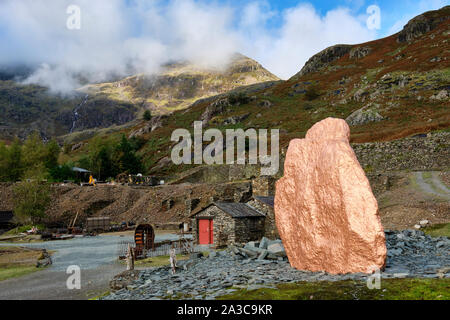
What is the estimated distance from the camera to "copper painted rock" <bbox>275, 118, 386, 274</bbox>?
12.0m

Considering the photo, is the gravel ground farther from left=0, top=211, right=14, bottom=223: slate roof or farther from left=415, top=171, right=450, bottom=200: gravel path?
left=0, top=211, right=14, bottom=223: slate roof

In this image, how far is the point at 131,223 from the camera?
53.5 metres

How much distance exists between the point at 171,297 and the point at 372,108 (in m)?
76.3

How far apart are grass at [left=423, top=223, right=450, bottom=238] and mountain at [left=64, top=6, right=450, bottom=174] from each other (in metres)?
31.7

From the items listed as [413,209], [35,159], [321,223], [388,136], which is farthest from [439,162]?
[35,159]

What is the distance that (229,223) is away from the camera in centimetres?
2852

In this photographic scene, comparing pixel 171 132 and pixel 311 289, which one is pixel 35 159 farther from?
pixel 311 289

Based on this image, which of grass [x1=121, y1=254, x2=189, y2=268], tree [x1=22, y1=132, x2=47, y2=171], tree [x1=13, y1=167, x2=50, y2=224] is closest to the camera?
grass [x1=121, y1=254, x2=189, y2=268]

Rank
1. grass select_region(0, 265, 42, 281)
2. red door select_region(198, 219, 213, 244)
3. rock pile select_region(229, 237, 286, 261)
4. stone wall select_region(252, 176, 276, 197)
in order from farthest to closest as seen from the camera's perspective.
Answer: stone wall select_region(252, 176, 276, 197)
red door select_region(198, 219, 213, 244)
grass select_region(0, 265, 42, 281)
rock pile select_region(229, 237, 286, 261)

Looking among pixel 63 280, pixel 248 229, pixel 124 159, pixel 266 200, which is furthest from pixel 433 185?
pixel 124 159

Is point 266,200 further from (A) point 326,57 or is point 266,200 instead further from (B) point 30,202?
(A) point 326,57

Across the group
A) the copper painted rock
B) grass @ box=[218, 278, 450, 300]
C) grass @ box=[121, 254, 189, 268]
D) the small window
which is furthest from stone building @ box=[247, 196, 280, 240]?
grass @ box=[218, 278, 450, 300]
